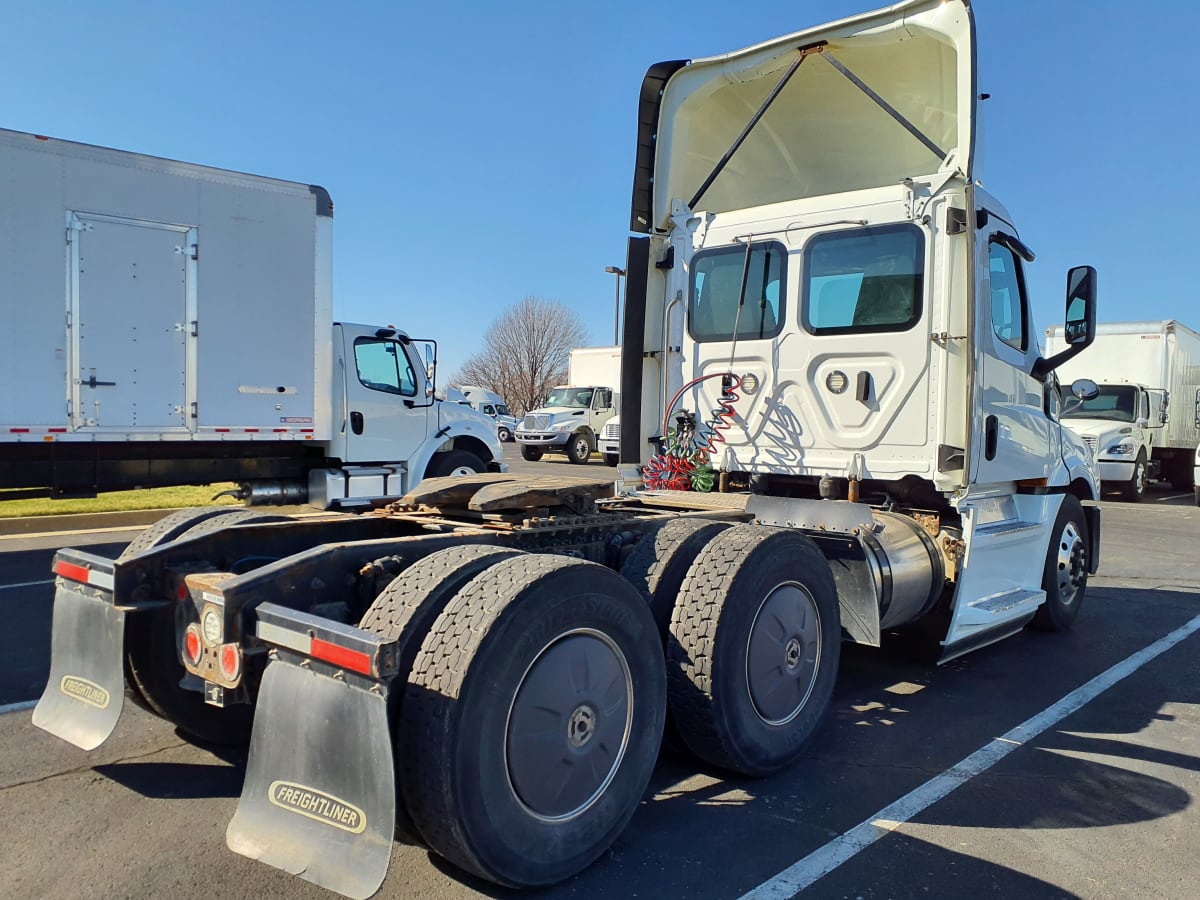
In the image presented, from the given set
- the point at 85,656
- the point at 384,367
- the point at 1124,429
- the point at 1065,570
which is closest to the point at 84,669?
the point at 85,656

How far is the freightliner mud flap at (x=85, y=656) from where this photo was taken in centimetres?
326

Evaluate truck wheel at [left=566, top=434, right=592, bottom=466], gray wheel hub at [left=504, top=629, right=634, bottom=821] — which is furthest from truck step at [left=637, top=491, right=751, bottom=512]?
truck wheel at [left=566, top=434, right=592, bottom=466]

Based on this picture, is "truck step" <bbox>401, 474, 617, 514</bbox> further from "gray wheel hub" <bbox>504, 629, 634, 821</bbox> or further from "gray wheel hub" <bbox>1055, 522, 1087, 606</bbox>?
"gray wheel hub" <bbox>1055, 522, 1087, 606</bbox>

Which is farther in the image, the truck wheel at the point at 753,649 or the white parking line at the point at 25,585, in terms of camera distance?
the white parking line at the point at 25,585

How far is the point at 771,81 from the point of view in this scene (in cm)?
618

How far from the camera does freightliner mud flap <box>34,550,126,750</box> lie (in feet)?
10.7

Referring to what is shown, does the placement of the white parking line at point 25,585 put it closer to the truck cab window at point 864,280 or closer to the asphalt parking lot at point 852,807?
the asphalt parking lot at point 852,807

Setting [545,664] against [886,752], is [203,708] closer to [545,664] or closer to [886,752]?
[545,664]

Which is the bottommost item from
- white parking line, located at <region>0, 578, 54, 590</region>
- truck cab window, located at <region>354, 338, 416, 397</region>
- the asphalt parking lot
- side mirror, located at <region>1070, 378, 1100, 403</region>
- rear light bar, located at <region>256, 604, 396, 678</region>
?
the asphalt parking lot

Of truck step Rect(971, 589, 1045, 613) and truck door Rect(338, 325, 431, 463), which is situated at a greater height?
truck door Rect(338, 325, 431, 463)

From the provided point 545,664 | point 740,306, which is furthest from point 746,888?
point 740,306

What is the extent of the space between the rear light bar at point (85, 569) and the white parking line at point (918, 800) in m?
2.52

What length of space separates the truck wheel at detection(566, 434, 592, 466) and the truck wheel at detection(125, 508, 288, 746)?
21.7m

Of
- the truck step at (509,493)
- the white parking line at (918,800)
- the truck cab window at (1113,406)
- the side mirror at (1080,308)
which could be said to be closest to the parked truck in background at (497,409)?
the truck cab window at (1113,406)
